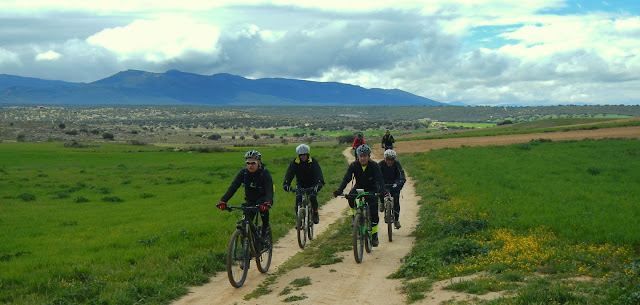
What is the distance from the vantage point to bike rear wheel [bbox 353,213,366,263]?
12.0 meters

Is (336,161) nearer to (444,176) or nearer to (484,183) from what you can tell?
(444,176)

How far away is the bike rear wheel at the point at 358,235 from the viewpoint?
39.3ft

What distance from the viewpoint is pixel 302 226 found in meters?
14.2

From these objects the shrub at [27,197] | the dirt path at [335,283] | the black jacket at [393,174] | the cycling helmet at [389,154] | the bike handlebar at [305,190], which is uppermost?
the cycling helmet at [389,154]

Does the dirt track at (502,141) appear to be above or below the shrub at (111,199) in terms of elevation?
above

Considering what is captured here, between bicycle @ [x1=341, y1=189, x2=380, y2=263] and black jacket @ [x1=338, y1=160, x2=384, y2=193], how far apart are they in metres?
0.28

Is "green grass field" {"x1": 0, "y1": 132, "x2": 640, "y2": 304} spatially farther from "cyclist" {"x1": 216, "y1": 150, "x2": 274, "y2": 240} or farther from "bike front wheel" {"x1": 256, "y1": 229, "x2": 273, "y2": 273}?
"cyclist" {"x1": 216, "y1": 150, "x2": 274, "y2": 240}

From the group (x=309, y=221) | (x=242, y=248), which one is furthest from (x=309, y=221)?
(x=242, y=248)

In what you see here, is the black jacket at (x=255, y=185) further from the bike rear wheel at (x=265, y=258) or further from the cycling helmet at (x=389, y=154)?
the cycling helmet at (x=389, y=154)

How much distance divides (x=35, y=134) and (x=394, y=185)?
97.7 m

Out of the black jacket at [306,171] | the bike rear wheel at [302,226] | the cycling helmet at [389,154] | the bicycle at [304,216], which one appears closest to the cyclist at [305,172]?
the black jacket at [306,171]

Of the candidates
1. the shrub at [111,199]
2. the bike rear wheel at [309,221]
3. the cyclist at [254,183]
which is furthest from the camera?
the shrub at [111,199]

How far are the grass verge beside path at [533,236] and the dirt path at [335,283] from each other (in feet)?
1.55

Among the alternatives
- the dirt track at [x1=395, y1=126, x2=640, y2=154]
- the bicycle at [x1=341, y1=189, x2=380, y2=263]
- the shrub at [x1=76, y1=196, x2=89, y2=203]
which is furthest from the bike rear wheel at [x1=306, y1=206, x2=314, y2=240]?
the dirt track at [x1=395, y1=126, x2=640, y2=154]
